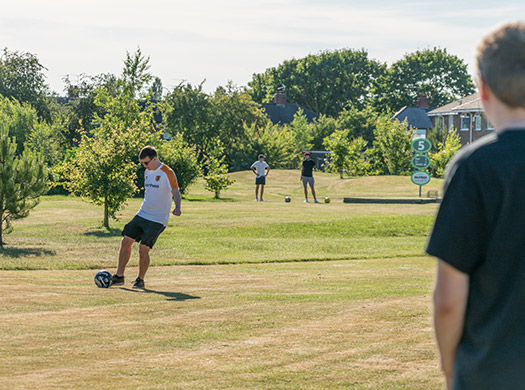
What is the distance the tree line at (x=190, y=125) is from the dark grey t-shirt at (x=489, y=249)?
17.7 m

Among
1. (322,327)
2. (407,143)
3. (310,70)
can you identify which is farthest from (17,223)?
(310,70)

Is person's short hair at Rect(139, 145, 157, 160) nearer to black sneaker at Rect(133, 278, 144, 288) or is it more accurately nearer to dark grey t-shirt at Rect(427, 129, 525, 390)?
black sneaker at Rect(133, 278, 144, 288)

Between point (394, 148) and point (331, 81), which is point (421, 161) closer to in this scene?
point (394, 148)

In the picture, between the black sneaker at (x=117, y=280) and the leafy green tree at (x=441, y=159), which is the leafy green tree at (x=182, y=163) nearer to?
the leafy green tree at (x=441, y=159)

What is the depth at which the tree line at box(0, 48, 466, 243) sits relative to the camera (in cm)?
2430

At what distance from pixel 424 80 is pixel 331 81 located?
42.9 ft

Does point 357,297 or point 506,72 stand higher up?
point 506,72

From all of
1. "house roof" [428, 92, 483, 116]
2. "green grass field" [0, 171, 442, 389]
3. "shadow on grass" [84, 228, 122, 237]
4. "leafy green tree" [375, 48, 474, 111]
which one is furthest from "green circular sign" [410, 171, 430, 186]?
"leafy green tree" [375, 48, 474, 111]

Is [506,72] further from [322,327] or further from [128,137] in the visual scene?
[128,137]

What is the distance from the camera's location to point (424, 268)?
1566 cm

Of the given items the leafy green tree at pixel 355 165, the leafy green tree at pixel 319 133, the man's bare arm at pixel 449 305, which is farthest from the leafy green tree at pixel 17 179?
the leafy green tree at pixel 319 133

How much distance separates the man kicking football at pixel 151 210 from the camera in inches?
476

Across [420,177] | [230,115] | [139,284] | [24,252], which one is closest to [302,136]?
[230,115]

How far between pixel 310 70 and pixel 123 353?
111m
